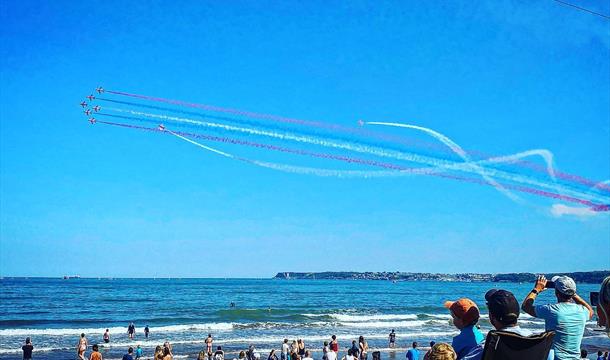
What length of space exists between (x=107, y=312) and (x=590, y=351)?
47685mm

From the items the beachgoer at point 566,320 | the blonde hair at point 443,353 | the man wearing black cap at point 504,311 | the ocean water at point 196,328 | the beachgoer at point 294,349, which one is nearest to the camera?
the blonde hair at point 443,353

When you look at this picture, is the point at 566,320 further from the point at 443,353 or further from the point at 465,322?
the point at 443,353

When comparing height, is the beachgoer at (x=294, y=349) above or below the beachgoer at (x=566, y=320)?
below

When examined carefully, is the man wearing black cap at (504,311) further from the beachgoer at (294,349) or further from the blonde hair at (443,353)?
the beachgoer at (294,349)

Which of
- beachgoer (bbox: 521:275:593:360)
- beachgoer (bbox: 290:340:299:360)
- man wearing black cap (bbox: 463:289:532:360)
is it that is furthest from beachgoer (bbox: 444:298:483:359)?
beachgoer (bbox: 290:340:299:360)

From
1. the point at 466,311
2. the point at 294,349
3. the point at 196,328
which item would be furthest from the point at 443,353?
the point at 196,328

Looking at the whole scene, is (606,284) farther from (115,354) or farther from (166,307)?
(166,307)

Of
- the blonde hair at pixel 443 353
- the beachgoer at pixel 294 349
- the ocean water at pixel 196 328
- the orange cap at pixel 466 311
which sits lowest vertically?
the ocean water at pixel 196 328

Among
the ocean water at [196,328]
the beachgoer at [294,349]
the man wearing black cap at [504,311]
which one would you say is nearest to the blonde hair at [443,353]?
the man wearing black cap at [504,311]

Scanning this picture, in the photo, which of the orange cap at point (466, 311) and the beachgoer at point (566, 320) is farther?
the beachgoer at point (566, 320)

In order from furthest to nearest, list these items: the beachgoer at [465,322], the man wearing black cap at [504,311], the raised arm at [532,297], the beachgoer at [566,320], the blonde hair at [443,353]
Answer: the raised arm at [532,297], the beachgoer at [566,320], the beachgoer at [465,322], the man wearing black cap at [504,311], the blonde hair at [443,353]

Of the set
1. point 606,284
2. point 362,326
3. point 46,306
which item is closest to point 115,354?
point 362,326

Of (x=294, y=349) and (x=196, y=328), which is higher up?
(x=294, y=349)

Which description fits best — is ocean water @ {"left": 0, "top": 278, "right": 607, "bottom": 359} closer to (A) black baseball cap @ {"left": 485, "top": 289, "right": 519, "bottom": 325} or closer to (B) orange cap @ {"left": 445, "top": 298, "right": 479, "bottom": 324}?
(B) orange cap @ {"left": 445, "top": 298, "right": 479, "bottom": 324}
